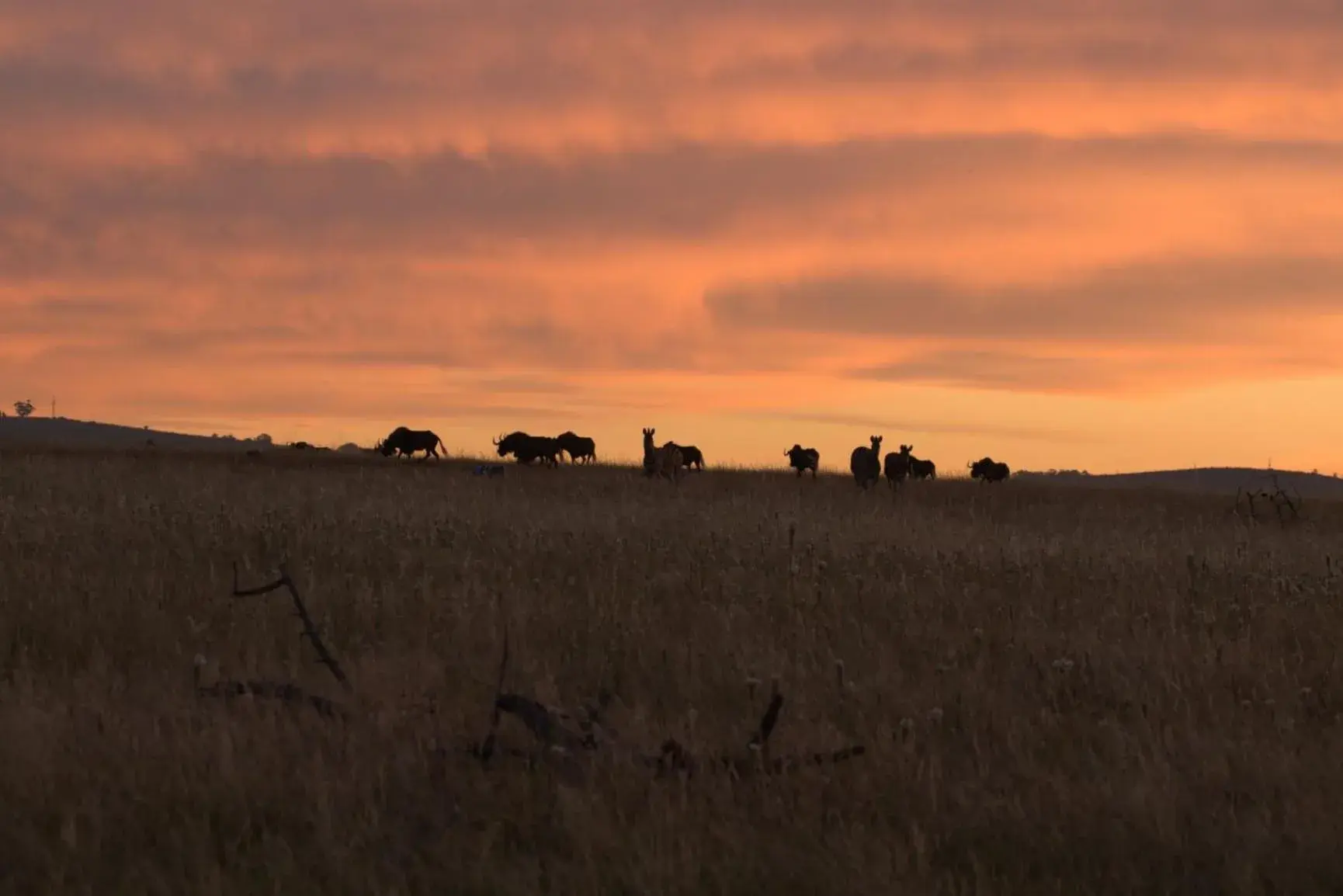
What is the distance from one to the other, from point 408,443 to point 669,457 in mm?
10575

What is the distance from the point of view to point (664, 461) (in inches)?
1378

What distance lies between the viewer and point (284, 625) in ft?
32.9

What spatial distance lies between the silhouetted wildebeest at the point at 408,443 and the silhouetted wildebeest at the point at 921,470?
15.7 m

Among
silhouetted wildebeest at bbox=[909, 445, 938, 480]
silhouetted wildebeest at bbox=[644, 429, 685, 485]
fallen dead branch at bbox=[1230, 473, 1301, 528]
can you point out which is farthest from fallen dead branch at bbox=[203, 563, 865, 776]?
silhouetted wildebeest at bbox=[909, 445, 938, 480]

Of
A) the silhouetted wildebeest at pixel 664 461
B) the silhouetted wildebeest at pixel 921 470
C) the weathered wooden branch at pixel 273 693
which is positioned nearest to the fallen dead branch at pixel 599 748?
the weathered wooden branch at pixel 273 693

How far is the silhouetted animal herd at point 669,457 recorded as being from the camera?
34656 millimetres

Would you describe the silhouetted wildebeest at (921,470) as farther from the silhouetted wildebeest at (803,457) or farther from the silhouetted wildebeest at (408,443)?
the silhouetted wildebeest at (408,443)

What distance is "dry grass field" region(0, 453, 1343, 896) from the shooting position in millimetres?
5234

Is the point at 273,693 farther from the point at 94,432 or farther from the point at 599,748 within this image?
the point at 94,432

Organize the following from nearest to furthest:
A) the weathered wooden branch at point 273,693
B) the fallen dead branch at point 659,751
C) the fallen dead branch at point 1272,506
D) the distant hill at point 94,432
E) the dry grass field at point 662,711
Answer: the dry grass field at point 662,711, the fallen dead branch at point 659,751, the weathered wooden branch at point 273,693, the fallen dead branch at point 1272,506, the distant hill at point 94,432

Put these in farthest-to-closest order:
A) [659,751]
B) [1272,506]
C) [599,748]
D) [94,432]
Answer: [94,432] → [1272,506] → [659,751] → [599,748]

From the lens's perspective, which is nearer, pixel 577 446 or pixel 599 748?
pixel 599 748

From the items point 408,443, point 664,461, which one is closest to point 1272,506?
point 664,461

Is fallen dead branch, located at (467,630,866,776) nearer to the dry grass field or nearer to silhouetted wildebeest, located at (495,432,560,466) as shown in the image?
the dry grass field
